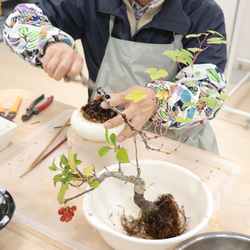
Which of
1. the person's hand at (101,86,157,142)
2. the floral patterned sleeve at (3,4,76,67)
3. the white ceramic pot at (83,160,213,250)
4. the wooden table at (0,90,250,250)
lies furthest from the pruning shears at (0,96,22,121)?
the white ceramic pot at (83,160,213,250)

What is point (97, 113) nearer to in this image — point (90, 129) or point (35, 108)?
point (90, 129)

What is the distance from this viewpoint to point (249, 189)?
859mm

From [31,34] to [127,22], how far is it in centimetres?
34

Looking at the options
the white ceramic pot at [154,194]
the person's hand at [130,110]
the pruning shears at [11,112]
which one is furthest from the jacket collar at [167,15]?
the white ceramic pot at [154,194]

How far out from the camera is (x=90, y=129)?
946 millimetres

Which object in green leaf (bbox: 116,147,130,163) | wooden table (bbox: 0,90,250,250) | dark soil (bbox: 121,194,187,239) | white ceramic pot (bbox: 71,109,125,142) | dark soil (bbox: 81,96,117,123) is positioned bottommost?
wooden table (bbox: 0,90,250,250)

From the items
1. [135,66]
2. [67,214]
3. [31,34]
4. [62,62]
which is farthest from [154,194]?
[31,34]

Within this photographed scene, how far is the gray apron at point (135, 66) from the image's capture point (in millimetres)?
1226

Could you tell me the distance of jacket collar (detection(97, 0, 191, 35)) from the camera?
115 centimetres

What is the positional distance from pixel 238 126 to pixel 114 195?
1776 mm

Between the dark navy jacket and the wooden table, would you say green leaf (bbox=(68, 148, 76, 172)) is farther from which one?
the dark navy jacket

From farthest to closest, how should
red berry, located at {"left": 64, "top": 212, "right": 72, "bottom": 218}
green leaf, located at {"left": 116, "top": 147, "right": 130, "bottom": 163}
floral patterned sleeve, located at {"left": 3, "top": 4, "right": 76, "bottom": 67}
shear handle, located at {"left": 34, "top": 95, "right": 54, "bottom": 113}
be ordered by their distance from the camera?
shear handle, located at {"left": 34, "top": 95, "right": 54, "bottom": 113} < floral patterned sleeve, located at {"left": 3, "top": 4, "right": 76, "bottom": 67} < red berry, located at {"left": 64, "top": 212, "right": 72, "bottom": 218} < green leaf, located at {"left": 116, "top": 147, "right": 130, "bottom": 163}

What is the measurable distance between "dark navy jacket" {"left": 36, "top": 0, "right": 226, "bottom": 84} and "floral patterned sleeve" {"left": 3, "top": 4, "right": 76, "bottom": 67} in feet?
0.26

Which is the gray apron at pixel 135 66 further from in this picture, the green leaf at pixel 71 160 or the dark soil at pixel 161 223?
the green leaf at pixel 71 160
